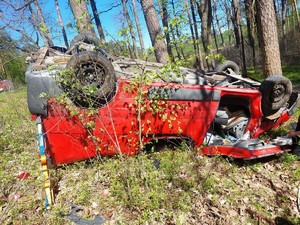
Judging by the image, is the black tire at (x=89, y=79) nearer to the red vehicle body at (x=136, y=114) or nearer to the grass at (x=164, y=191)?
the red vehicle body at (x=136, y=114)

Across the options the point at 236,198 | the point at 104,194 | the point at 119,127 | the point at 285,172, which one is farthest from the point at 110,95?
the point at 285,172

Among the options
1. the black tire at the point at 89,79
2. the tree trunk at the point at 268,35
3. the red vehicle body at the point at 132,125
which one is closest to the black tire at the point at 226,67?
the tree trunk at the point at 268,35

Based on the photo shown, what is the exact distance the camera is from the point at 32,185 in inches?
142

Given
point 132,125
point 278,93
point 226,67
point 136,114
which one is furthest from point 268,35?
point 132,125

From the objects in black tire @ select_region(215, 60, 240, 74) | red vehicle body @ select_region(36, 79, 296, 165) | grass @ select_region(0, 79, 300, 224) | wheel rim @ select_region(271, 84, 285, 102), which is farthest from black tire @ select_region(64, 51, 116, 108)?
black tire @ select_region(215, 60, 240, 74)

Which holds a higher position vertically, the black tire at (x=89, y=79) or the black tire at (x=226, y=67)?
the black tire at (x=89, y=79)

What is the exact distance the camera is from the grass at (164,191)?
2854 mm

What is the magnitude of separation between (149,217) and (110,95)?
1667 mm

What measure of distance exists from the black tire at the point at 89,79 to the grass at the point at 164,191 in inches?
37.8

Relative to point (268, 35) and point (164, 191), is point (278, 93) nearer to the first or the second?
point (268, 35)

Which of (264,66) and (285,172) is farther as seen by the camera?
(264,66)

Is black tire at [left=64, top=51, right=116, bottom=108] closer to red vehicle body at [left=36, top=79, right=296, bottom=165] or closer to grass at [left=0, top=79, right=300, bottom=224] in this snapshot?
red vehicle body at [left=36, top=79, right=296, bottom=165]

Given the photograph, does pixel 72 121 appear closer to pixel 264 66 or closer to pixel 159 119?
pixel 159 119

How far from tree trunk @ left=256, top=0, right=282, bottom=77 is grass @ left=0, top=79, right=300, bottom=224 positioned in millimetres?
2455
